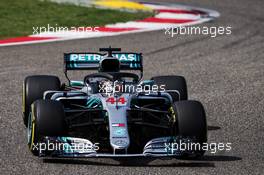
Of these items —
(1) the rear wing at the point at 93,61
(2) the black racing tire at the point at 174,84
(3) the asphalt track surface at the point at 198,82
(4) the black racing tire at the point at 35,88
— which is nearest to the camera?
(3) the asphalt track surface at the point at 198,82

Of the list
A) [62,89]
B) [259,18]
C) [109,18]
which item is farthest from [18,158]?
[259,18]

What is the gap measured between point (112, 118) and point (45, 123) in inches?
25.1

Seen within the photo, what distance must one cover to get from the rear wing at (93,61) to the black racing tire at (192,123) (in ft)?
5.67

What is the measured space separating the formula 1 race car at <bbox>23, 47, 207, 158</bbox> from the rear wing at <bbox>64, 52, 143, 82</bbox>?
0.17 metres

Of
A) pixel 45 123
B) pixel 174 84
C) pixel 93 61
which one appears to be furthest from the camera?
pixel 93 61

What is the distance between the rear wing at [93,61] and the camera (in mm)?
10789

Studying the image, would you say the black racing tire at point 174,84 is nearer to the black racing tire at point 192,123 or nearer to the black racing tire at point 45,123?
the black racing tire at point 192,123

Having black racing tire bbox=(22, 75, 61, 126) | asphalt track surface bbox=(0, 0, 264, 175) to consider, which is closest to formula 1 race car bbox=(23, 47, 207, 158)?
black racing tire bbox=(22, 75, 61, 126)

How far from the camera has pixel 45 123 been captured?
8.95 metres

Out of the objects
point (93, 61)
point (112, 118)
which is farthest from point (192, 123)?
point (93, 61)

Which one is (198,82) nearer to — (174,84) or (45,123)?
(174,84)

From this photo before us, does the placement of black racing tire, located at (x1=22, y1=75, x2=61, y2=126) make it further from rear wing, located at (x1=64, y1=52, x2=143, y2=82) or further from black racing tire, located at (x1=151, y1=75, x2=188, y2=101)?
black racing tire, located at (x1=151, y1=75, x2=188, y2=101)

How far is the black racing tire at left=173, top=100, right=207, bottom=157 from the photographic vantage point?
356 inches

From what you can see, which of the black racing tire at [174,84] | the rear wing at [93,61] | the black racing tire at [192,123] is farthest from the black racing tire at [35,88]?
the black racing tire at [192,123]
